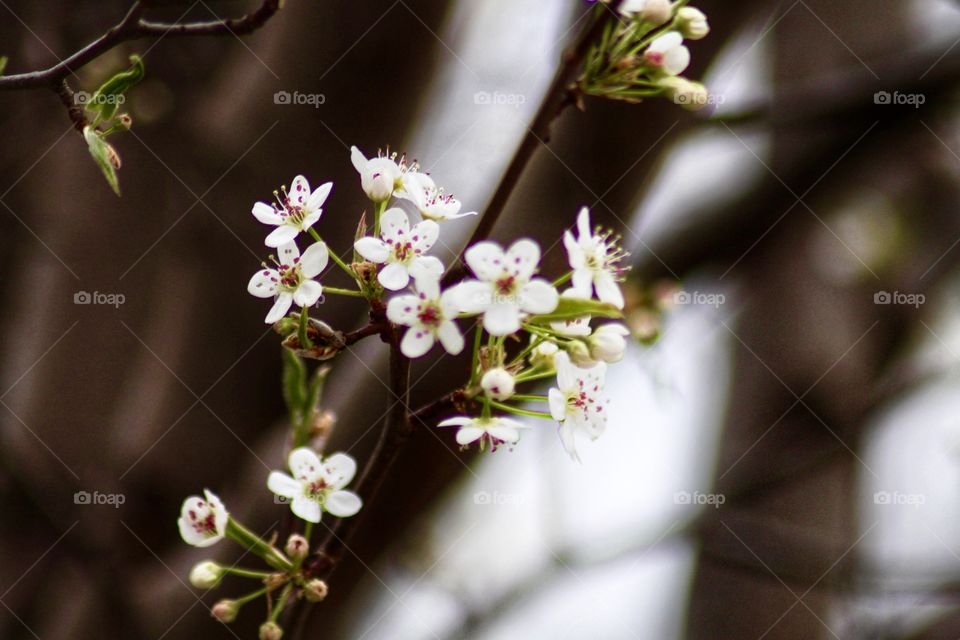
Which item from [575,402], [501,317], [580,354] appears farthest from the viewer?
[575,402]

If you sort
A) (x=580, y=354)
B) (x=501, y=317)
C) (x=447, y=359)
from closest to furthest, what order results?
(x=501, y=317) < (x=580, y=354) < (x=447, y=359)

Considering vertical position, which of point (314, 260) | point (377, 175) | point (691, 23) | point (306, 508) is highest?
point (691, 23)

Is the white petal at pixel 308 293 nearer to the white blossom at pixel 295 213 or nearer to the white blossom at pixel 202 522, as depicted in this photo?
the white blossom at pixel 295 213

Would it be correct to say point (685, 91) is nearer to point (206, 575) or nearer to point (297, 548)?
point (297, 548)

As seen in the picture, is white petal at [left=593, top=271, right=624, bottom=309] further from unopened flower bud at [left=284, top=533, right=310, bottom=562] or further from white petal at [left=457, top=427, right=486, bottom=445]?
unopened flower bud at [left=284, top=533, right=310, bottom=562]

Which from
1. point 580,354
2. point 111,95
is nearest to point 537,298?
point 580,354

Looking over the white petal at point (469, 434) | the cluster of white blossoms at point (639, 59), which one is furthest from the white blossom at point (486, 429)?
the cluster of white blossoms at point (639, 59)

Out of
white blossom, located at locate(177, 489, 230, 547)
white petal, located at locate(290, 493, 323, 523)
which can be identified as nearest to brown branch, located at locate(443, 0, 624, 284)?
white petal, located at locate(290, 493, 323, 523)
